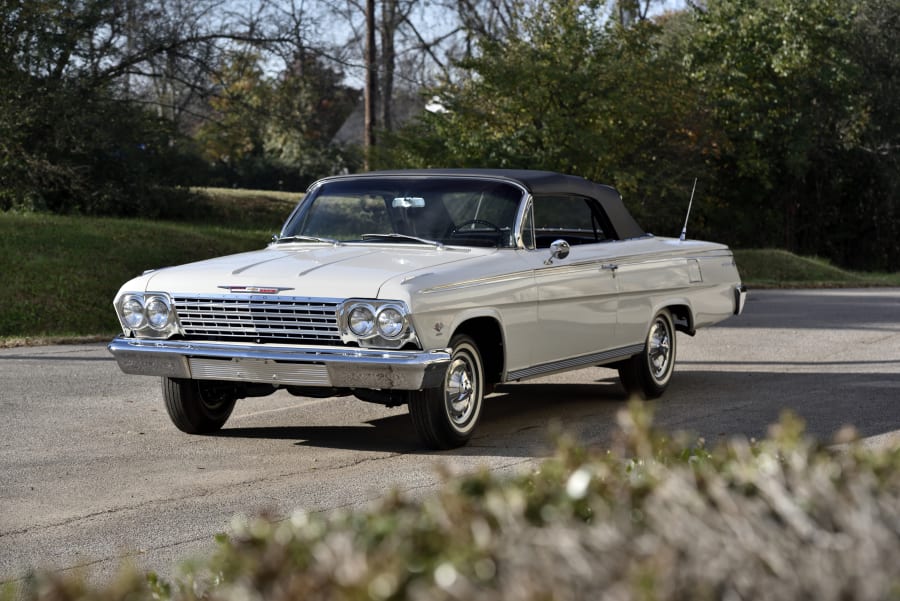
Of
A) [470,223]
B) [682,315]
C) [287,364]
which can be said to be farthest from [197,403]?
[682,315]

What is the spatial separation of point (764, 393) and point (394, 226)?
11.7 feet

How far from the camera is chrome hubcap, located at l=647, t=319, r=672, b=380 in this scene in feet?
34.8

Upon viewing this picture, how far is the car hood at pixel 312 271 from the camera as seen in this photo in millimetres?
7863

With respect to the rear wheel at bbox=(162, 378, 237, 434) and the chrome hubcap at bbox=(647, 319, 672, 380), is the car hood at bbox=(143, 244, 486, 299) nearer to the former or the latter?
the rear wheel at bbox=(162, 378, 237, 434)

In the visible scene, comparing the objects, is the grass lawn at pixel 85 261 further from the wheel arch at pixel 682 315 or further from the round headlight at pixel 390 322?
the round headlight at pixel 390 322

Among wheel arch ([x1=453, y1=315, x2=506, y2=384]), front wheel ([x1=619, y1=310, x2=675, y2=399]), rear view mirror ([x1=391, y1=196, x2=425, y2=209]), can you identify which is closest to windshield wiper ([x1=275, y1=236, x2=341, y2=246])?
rear view mirror ([x1=391, y1=196, x2=425, y2=209])

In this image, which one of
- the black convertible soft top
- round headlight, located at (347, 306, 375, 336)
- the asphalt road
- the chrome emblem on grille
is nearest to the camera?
the asphalt road

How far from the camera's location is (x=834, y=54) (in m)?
34.4

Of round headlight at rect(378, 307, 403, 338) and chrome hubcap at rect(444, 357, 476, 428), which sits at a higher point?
round headlight at rect(378, 307, 403, 338)

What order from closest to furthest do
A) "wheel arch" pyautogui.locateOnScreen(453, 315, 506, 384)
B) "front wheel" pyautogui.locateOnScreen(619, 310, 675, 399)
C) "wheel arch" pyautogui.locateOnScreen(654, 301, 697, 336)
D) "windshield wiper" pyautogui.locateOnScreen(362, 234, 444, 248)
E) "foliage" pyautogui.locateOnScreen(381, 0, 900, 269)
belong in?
"wheel arch" pyautogui.locateOnScreen(453, 315, 506, 384) → "windshield wiper" pyautogui.locateOnScreen(362, 234, 444, 248) → "front wheel" pyautogui.locateOnScreen(619, 310, 675, 399) → "wheel arch" pyautogui.locateOnScreen(654, 301, 697, 336) → "foliage" pyautogui.locateOnScreen(381, 0, 900, 269)

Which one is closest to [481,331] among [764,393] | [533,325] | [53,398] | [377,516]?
[533,325]

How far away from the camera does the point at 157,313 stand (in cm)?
834

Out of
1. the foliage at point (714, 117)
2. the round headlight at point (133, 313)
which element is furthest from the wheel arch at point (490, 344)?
the foliage at point (714, 117)

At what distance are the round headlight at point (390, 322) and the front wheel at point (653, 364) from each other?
3.21 meters
